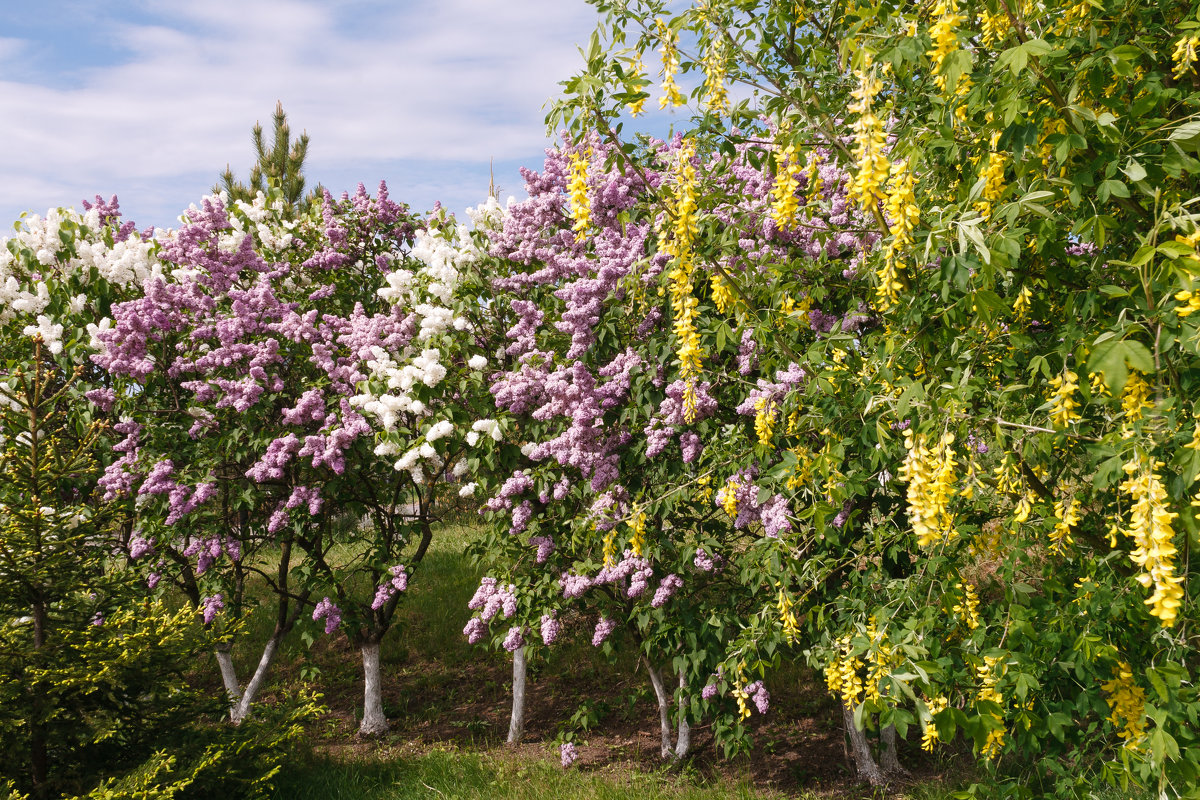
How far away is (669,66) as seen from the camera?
3.00 m

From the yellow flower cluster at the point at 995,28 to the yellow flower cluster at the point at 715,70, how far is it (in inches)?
39.1

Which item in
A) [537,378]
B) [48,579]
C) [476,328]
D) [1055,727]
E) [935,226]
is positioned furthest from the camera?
[476,328]

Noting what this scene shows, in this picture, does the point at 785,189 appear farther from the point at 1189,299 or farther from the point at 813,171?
the point at 1189,299

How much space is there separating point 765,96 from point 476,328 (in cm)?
208

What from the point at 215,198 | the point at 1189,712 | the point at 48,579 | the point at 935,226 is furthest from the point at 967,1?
the point at 215,198

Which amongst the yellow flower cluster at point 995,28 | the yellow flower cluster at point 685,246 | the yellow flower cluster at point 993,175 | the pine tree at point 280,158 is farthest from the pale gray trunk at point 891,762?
the pine tree at point 280,158

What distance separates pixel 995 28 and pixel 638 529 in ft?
7.42

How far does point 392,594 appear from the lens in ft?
17.1

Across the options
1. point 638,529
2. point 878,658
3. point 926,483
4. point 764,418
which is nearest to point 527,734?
point 638,529

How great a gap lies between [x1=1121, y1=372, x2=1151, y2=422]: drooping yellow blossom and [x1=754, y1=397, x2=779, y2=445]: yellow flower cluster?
1344 mm

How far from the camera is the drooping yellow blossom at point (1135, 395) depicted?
2182 millimetres

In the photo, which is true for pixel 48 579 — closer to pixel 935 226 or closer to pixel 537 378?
pixel 537 378

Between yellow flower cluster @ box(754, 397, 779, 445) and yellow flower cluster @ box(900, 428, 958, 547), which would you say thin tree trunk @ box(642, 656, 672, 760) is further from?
yellow flower cluster @ box(900, 428, 958, 547)

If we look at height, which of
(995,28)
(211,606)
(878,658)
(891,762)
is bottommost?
(891,762)
